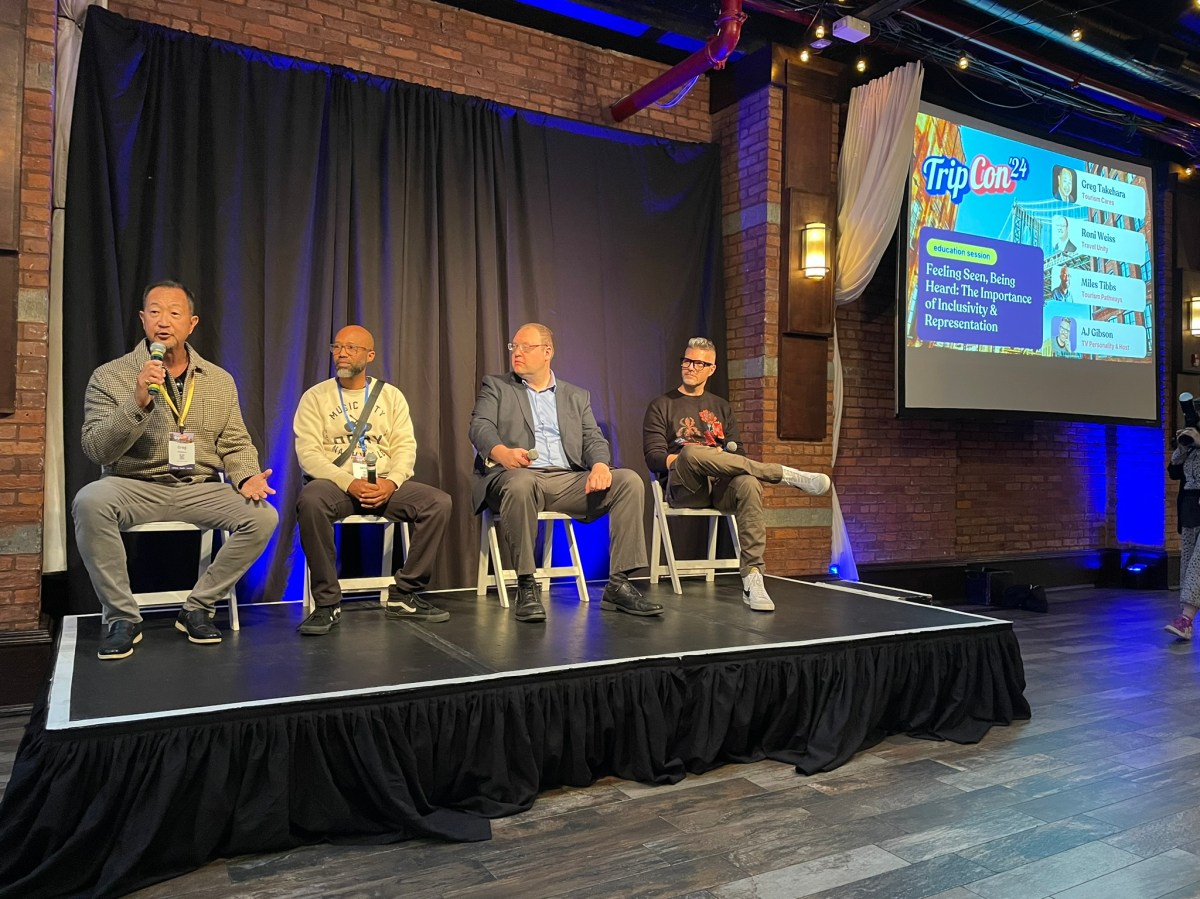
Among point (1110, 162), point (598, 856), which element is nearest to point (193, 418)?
point (598, 856)

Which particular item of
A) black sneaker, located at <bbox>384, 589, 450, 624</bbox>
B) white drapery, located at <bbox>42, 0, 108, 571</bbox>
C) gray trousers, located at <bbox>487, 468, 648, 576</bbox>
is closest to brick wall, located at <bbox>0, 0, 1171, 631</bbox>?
white drapery, located at <bbox>42, 0, 108, 571</bbox>

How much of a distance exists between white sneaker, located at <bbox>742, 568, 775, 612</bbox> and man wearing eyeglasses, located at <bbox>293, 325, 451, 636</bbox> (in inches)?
48.5

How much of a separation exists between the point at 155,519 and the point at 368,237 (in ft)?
6.26

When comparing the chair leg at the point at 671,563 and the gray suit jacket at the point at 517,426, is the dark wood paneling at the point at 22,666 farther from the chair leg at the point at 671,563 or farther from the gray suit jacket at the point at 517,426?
the chair leg at the point at 671,563

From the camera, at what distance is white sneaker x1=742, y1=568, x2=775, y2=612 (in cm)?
356

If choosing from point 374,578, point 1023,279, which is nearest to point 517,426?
point 374,578

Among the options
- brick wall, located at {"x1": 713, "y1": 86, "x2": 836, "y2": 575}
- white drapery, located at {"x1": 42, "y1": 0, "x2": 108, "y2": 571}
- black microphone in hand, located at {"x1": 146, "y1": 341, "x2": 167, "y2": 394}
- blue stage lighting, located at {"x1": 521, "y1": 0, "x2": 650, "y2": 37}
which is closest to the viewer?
black microphone in hand, located at {"x1": 146, "y1": 341, "x2": 167, "y2": 394}

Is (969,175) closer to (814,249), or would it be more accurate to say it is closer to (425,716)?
(814,249)

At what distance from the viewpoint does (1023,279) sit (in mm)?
5996

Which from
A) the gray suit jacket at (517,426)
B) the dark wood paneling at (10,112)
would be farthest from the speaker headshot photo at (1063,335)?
the dark wood paneling at (10,112)

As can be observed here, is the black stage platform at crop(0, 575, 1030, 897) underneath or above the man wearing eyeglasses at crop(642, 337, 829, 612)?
underneath

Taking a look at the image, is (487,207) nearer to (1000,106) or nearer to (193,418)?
(193,418)

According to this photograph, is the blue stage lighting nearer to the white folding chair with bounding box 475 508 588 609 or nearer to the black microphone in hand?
the white folding chair with bounding box 475 508 588 609

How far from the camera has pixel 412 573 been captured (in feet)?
10.8
